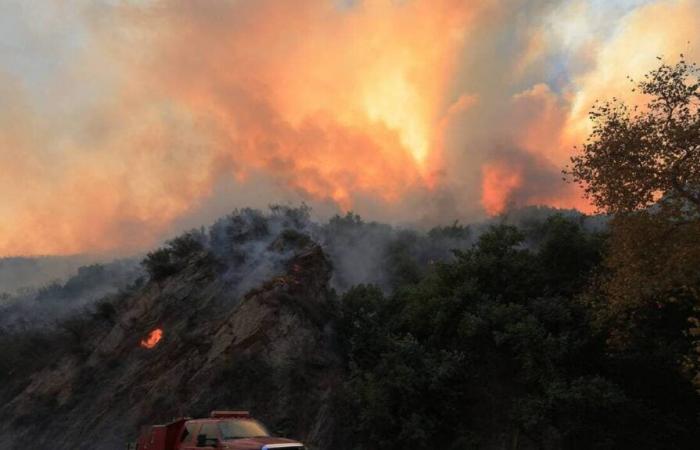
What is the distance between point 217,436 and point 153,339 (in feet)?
69.4

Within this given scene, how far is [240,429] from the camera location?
1427 cm

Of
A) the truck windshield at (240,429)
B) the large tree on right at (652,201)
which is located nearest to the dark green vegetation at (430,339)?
the large tree on right at (652,201)

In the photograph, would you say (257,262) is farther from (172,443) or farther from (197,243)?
(172,443)

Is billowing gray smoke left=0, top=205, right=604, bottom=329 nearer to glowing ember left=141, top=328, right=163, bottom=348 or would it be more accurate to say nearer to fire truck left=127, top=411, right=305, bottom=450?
glowing ember left=141, top=328, right=163, bottom=348

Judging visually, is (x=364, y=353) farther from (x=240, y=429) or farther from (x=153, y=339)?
(x=240, y=429)

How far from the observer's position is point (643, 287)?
19.0 m

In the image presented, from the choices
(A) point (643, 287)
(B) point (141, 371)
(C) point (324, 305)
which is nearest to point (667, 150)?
(A) point (643, 287)

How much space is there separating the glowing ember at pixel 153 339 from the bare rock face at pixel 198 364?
20cm

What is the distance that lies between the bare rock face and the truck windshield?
11.2m

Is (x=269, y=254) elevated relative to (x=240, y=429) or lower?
elevated

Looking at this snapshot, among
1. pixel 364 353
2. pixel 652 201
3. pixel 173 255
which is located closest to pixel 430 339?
pixel 364 353

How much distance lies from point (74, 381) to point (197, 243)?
1116cm

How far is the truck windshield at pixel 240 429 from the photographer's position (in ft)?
45.6

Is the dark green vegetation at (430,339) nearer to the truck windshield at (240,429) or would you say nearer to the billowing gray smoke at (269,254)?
the billowing gray smoke at (269,254)
